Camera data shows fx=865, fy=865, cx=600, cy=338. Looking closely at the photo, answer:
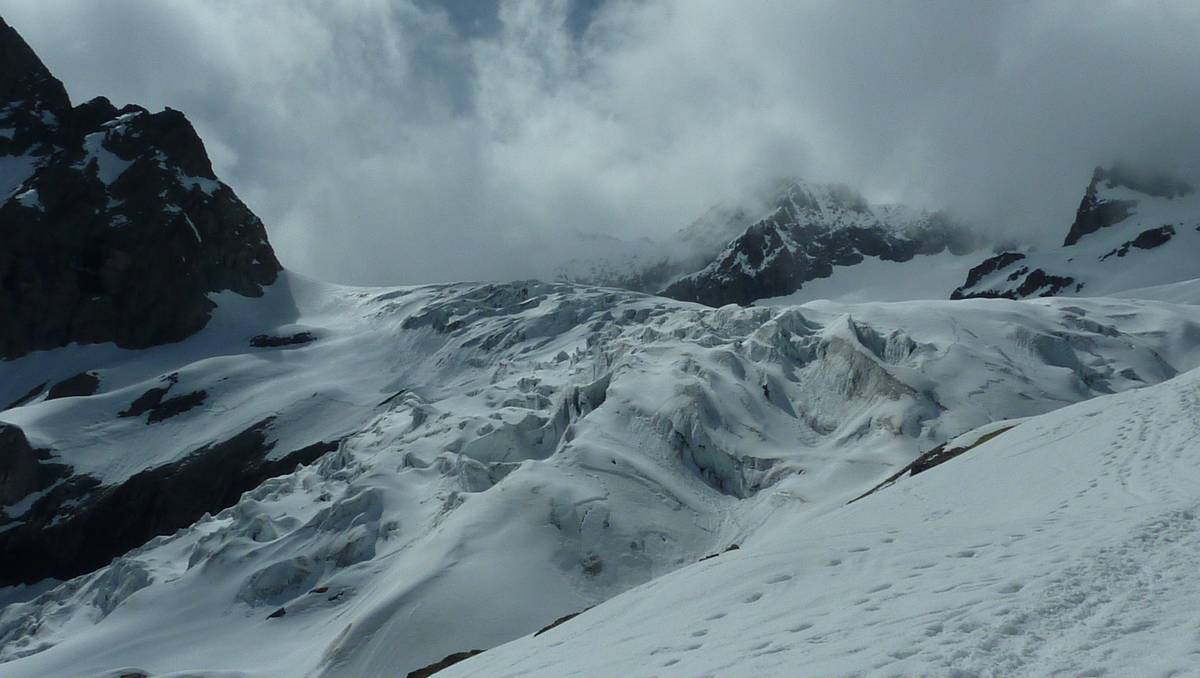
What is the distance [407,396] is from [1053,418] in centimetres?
6729

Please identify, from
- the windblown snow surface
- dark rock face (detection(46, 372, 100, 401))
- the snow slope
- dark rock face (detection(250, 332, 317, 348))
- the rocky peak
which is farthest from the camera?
the rocky peak

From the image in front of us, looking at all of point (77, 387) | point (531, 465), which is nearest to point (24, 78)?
point (77, 387)

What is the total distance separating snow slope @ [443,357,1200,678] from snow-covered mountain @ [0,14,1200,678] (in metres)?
0.07

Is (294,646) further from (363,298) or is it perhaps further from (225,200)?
(225,200)

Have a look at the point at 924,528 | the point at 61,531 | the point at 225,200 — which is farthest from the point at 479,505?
the point at 225,200

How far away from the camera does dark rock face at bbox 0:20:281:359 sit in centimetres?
13600

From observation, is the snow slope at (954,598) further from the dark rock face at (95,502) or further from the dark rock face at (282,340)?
the dark rock face at (282,340)

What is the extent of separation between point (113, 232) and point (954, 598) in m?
156

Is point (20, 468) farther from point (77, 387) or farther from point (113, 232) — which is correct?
point (113, 232)

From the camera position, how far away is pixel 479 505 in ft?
148

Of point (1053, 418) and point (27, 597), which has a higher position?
point (27, 597)

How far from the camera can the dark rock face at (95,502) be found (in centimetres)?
9431

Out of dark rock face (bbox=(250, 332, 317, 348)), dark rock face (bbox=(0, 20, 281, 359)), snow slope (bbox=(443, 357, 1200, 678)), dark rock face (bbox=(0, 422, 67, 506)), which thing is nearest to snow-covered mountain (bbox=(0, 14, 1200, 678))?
snow slope (bbox=(443, 357, 1200, 678))

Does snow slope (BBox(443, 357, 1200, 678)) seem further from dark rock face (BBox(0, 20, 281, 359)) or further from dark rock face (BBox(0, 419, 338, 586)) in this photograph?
dark rock face (BBox(0, 20, 281, 359))
